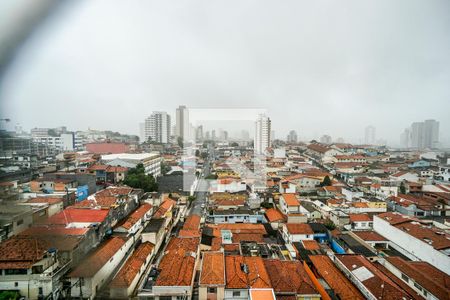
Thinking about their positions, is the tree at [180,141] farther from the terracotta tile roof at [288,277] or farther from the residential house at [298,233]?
the terracotta tile roof at [288,277]

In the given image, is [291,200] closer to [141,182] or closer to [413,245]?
[413,245]

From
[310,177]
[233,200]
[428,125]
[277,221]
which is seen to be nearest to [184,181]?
[233,200]

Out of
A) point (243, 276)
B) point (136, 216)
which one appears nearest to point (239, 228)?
point (243, 276)

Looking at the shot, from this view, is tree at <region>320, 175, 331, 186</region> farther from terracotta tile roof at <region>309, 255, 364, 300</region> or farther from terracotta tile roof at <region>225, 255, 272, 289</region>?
terracotta tile roof at <region>225, 255, 272, 289</region>

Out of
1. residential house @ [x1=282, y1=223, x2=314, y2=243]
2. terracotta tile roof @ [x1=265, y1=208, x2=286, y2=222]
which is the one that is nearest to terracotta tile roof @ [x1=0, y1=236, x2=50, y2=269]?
residential house @ [x1=282, y1=223, x2=314, y2=243]

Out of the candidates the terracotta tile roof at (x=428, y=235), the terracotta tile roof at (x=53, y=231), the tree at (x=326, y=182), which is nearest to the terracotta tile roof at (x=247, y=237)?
the terracotta tile roof at (x=53, y=231)

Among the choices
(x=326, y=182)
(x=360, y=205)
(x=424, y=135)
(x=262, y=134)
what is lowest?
(x=360, y=205)
